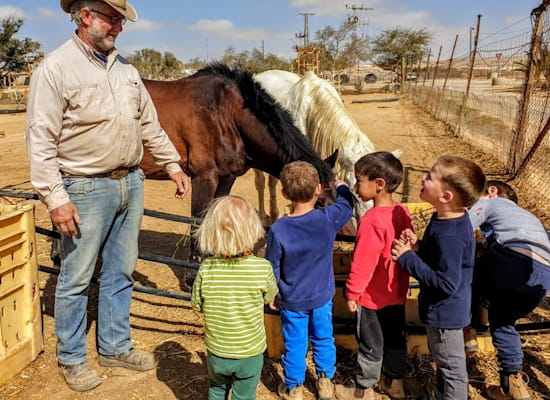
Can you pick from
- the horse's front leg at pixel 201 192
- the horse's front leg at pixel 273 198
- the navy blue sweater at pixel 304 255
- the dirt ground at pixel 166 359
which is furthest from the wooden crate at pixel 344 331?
the horse's front leg at pixel 273 198

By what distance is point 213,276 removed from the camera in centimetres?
201

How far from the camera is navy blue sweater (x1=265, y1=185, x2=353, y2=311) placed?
88.5 inches

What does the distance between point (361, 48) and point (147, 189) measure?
45.7 meters

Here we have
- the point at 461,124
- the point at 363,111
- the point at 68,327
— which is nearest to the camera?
the point at 68,327

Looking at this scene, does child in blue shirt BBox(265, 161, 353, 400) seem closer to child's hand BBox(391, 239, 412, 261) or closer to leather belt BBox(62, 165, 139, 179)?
child's hand BBox(391, 239, 412, 261)

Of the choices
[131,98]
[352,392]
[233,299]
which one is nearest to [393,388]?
[352,392]

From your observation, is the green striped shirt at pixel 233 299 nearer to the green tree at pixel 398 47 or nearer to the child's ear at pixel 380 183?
the child's ear at pixel 380 183

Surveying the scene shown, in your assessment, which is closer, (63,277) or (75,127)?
(75,127)

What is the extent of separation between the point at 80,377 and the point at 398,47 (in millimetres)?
42305

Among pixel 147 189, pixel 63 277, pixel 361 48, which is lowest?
pixel 147 189

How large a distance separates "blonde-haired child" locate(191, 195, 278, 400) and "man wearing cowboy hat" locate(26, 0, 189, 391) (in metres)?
0.77

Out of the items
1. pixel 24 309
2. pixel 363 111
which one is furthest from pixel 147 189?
pixel 363 111

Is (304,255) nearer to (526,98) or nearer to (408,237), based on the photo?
(408,237)

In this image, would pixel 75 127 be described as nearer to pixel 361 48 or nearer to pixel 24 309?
pixel 24 309
